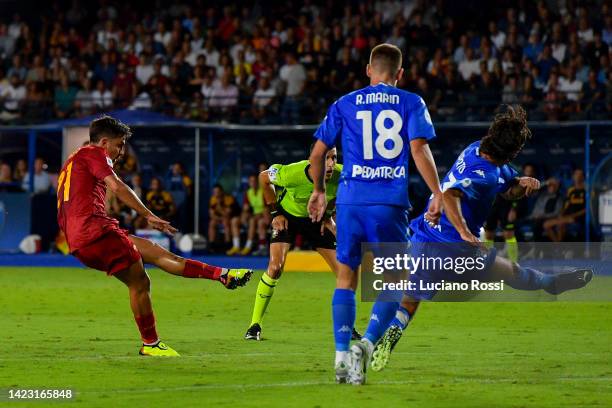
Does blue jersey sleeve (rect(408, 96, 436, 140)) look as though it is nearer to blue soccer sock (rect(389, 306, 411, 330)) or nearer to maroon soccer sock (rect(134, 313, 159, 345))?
blue soccer sock (rect(389, 306, 411, 330))

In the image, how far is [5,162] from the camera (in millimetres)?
28297

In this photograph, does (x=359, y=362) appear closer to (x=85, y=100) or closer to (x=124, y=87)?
(x=85, y=100)

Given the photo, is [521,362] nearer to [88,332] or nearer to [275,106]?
[88,332]

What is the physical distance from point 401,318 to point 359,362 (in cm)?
104

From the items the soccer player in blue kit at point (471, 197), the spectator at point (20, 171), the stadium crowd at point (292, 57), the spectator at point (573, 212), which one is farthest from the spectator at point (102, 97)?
the soccer player in blue kit at point (471, 197)

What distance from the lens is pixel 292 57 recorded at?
27.4m

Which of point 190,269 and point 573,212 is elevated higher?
point 190,269

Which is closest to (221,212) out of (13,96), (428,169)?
(13,96)

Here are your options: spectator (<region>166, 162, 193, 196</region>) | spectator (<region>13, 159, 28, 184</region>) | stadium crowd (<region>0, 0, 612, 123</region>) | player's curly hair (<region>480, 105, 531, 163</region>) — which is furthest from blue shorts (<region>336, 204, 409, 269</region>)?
spectator (<region>13, 159, 28, 184</region>)

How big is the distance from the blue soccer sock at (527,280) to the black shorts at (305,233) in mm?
2621

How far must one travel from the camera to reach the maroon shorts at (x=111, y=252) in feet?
35.2

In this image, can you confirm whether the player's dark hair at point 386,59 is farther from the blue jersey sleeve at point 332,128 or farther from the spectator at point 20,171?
the spectator at point 20,171

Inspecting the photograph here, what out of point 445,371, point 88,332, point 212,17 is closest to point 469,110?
point 212,17

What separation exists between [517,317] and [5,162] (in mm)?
16212
